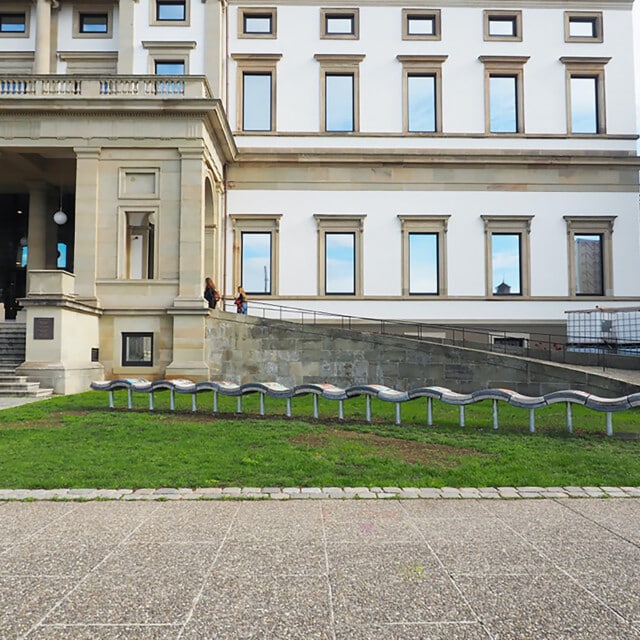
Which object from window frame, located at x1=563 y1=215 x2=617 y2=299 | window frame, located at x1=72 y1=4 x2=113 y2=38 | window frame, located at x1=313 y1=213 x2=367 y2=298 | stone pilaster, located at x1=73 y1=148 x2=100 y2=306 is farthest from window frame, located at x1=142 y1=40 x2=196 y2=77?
window frame, located at x1=563 y1=215 x2=617 y2=299

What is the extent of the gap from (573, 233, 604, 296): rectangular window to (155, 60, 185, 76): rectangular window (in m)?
19.5

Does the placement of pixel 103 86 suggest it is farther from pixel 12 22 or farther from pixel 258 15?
pixel 12 22

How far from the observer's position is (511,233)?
2641 cm

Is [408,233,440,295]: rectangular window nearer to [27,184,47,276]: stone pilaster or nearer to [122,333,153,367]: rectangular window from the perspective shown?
[122,333,153,367]: rectangular window

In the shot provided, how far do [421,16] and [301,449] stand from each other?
2534 cm

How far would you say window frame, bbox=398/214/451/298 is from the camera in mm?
26031

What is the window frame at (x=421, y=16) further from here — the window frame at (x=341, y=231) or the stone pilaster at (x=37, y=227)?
the stone pilaster at (x=37, y=227)

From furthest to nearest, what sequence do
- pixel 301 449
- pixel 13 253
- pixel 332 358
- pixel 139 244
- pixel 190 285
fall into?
pixel 13 253 → pixel 139 244 → pixel 190 285 → pixel 332 358 → pixel 301 449

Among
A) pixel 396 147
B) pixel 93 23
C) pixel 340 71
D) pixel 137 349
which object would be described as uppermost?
pixel 93 23

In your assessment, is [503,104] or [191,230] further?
[503,104]

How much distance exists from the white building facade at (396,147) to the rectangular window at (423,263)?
0.21 ft

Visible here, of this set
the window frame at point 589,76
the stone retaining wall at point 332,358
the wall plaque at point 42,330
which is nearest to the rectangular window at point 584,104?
the window frame at point 589,76

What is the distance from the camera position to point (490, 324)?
84.9 ft

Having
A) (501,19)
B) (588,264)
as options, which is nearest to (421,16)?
(501,19)
